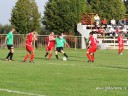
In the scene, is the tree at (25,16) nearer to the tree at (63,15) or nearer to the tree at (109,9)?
the tree at (63,15)

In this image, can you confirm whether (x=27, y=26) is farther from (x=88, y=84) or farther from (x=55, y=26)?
(x=88, y=84)

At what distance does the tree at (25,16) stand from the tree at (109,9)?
30.4 ft

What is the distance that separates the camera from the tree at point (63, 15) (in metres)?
59.3

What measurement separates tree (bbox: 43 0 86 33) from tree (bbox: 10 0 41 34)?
1587mm

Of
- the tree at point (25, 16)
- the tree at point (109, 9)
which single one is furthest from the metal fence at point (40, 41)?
the tree at point (109, 9)

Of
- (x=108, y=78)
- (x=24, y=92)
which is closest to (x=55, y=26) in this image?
(x=108, y=78)

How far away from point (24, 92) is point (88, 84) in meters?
2.80

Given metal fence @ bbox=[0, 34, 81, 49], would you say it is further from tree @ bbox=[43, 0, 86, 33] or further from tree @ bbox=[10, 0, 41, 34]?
tree @ bbox=[10, 0, 41, 34]

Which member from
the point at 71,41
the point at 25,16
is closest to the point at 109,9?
the point at 71,41

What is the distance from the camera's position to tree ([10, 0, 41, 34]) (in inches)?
2320

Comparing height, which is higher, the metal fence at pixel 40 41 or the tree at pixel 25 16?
the tree at pixel 25 16

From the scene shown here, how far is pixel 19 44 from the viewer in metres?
53.1

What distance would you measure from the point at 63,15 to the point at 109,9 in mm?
7955

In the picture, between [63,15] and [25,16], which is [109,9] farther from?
[25,16]
